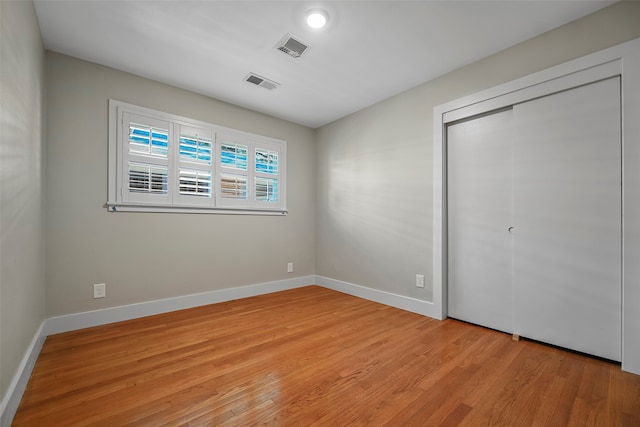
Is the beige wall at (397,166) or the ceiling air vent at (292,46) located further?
the ceiling air vent at (292,46)

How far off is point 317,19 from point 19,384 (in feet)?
9.61

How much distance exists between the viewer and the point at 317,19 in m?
2.04

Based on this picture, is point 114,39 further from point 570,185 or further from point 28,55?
point 570,185

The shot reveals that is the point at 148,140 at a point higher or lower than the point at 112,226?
higher

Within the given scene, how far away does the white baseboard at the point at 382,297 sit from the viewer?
9.52 feet

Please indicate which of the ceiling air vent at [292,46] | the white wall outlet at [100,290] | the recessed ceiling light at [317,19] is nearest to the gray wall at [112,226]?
the white wall outlet at [100,290]

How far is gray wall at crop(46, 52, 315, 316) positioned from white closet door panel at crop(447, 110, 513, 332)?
245 centimetres

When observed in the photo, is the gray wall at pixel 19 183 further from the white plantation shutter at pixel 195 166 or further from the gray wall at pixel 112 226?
the white plantation shutter at pixel 195 166

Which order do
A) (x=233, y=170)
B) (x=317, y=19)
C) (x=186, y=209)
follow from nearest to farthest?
(x=317, y=19) → (x=186, y=209) → (x=233, y=170)

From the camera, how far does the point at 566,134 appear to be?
2.11 metres

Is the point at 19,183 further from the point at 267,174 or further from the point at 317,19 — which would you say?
the point at 267,174

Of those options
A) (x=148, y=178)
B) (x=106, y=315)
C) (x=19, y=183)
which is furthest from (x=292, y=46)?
(x=106, y=315)

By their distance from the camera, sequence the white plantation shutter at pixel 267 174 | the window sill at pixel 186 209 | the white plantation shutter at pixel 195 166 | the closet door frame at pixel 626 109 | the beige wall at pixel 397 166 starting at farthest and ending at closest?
the white plantation shutter at pixel 267 174, the white plantation shutter at pixel 195 166, the window sill at pixel 186 209, the beige wall at pixel 397 166, the closet door frame at pixel 626 109

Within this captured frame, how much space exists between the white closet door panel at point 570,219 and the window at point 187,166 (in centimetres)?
290
